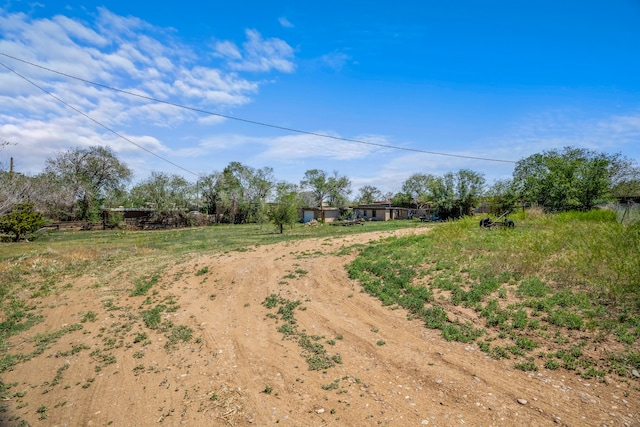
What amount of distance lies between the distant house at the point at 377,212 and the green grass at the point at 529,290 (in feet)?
126

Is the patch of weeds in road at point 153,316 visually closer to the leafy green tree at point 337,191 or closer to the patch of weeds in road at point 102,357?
the patch of weeds in road at point 102,357

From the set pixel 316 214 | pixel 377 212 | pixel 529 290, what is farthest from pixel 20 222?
pixel 377 212

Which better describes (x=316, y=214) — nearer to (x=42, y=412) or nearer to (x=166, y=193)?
(x=166, y=193)

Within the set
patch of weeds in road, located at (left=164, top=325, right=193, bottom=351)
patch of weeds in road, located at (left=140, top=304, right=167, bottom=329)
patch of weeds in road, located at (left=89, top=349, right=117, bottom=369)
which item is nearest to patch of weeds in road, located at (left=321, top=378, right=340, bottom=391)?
patch of weeds in road, located at (left=164, top=325, right=193, bottom=351)

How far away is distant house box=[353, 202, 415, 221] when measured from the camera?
161ft

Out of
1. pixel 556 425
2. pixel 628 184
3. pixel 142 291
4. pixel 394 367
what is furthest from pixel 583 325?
pixel 628 184

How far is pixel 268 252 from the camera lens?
13.8 metres

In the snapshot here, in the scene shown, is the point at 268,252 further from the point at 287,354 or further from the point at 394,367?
the point at 394,367

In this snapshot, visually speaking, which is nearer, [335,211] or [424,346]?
[424,346]

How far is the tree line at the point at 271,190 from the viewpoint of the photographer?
19.0 metres

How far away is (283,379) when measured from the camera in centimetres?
467

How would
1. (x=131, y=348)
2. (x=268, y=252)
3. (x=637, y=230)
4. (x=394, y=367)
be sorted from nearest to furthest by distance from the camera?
1. (x=394, y=367)
2. (x=131, y=348)
3. (x=637, y=230)
4. (x=268, y=252)

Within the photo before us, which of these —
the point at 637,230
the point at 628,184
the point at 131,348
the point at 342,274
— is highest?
the point at 628,184

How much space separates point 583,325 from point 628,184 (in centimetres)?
4205
